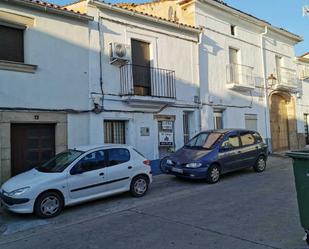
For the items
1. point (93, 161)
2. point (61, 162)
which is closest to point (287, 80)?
point (93, 161)

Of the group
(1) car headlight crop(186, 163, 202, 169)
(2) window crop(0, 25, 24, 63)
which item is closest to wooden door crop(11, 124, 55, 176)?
(2) window crop(0, 25, 24, 63)

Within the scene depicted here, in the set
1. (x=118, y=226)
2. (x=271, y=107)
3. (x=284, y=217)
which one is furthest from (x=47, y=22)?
(x=271, y=107)

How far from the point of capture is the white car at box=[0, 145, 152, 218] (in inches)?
250

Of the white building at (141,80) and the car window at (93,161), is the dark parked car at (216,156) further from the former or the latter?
the car window at (93,161)

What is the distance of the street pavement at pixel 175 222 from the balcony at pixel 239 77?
7279 millimetres

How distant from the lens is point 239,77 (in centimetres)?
1570

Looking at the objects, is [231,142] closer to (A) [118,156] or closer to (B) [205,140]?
(B) [205,140]

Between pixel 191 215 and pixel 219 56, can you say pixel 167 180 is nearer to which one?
pixel 191 215

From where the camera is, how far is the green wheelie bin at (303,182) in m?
4.35

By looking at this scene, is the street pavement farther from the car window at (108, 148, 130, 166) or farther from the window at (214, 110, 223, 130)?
the window at (214, 110, 223, 130)

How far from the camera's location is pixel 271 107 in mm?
17781

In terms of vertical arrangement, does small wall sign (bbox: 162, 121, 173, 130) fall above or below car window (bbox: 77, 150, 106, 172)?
above

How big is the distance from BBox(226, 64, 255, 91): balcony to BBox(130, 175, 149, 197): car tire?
8.24 m

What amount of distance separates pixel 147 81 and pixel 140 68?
54 centimetres
